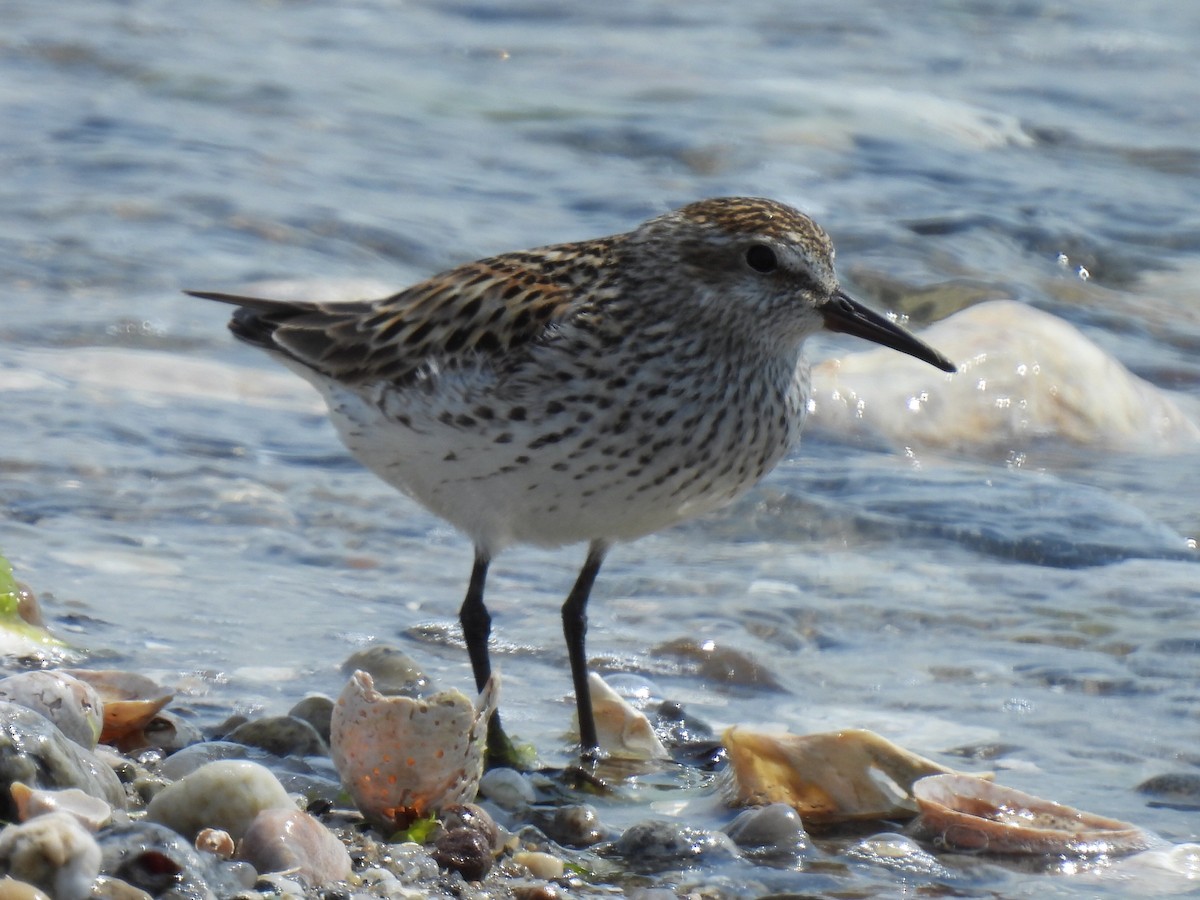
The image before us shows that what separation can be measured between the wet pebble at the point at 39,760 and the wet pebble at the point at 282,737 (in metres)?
0.79

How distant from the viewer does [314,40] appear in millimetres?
14703

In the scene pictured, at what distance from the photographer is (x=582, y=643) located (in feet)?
16.7

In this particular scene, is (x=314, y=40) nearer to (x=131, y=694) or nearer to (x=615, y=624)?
(x=615, y=624)

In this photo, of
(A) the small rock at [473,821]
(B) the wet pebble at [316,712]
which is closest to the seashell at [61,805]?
(A) the small rock at [473,821]

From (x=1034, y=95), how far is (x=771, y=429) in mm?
10023

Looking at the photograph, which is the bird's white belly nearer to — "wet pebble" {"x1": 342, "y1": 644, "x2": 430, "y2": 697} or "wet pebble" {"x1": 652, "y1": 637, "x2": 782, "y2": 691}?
"wet pebble" {"x1": 342, "y1": 644, "x2": 430, "y2": 697}

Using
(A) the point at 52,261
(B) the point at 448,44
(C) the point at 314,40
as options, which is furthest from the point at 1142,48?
(A) the point at 52,261

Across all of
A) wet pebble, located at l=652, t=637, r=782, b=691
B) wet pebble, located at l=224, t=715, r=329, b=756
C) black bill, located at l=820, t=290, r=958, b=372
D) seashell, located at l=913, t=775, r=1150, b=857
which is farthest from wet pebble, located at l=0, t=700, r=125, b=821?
black bill, located at l=820, t=290, r=958, b=372

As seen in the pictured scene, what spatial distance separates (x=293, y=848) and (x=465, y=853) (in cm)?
40

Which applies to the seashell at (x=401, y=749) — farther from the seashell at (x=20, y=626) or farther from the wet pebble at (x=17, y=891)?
the seashell at (x=20, y=626)

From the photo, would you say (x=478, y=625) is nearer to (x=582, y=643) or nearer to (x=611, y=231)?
(x=582, y=643)

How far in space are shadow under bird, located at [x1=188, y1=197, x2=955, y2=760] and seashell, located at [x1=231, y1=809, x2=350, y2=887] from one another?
45.9 inches

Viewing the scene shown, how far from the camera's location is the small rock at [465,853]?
371 centimetres

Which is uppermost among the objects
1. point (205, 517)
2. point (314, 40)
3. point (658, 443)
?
point (314, 40)
